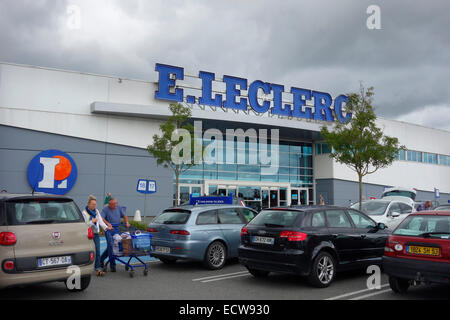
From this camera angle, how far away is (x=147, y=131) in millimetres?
24797

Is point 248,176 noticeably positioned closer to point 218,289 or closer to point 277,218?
point 277,218

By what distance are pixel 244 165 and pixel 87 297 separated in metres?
23.0

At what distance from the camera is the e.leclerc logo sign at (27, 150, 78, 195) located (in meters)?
21.6

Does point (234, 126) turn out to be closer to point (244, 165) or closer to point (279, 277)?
point (244, 165)

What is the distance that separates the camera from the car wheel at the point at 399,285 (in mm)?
6676

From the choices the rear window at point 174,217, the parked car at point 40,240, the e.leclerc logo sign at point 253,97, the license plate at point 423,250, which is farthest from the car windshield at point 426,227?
the e.leclerc logo sign at point 253,97

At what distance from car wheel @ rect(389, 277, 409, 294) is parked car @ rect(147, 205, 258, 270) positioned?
3891mm

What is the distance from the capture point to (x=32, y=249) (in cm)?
599

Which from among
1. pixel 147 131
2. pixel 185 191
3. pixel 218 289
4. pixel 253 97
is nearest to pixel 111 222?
pixel 218 289

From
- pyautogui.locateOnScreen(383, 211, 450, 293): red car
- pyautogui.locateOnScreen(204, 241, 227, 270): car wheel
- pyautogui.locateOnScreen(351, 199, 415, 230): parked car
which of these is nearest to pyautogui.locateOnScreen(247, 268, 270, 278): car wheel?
pyautogui.locateOnScreen(204, 241, 227, 270): car wheel

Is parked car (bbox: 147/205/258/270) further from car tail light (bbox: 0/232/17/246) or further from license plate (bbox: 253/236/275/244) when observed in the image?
car tail light (bbox: 0/232/17/246)

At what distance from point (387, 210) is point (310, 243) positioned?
7.78 meters

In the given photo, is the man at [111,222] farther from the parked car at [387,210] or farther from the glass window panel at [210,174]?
the glass window panel at [210,174]
